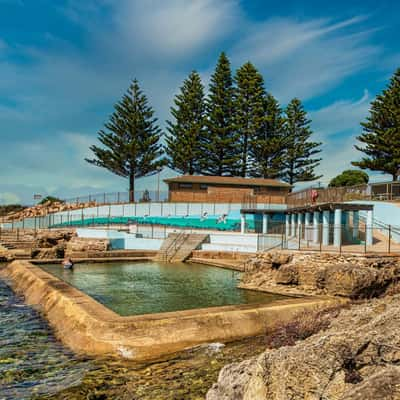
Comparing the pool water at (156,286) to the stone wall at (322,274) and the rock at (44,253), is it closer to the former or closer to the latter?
the stone wall at (322,274)

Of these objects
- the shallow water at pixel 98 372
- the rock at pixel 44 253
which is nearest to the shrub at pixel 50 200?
Result: the rock at pixel 44 253

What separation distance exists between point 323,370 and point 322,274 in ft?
32.3

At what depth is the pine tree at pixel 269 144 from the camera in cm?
5397

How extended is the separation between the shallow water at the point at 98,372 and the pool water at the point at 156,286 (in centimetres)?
282

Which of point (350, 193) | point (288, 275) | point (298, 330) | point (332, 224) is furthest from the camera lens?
point (350, 193)

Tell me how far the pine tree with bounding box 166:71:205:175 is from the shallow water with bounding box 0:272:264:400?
146 ft

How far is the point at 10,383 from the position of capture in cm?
704

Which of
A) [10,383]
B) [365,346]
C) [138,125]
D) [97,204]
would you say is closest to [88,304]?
[10,383]

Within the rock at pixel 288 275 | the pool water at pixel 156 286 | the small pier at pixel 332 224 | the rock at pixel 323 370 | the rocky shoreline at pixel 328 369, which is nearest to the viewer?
the rocky shoreline at pixel 328 369

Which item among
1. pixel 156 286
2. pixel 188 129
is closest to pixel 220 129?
pixel 188 129

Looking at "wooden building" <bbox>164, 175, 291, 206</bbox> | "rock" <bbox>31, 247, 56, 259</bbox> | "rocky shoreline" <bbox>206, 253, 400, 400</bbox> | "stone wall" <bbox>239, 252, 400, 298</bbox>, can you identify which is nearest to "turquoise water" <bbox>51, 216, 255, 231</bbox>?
"wooden building" <bbox>164, 175, 291, 206</bbox>

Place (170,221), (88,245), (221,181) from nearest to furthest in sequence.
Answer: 1. (88,245)
2. (170,221)
3. (221,181)

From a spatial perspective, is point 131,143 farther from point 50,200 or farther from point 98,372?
point 98,372

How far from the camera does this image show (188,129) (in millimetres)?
54375
